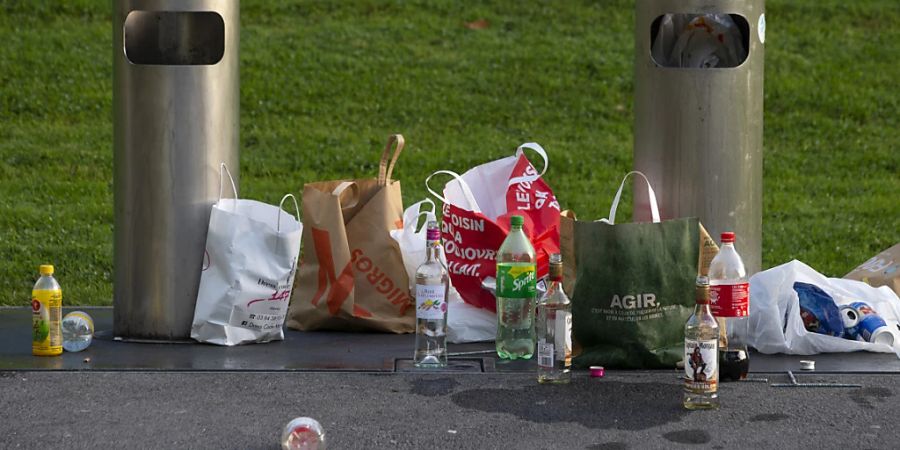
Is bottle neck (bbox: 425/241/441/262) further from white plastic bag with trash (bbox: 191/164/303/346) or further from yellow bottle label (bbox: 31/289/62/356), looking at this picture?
yellow bottle label (bbox: 31/289/62/356)

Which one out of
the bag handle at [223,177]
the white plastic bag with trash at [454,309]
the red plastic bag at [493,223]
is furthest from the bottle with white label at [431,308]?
the bag handle at [223,177]

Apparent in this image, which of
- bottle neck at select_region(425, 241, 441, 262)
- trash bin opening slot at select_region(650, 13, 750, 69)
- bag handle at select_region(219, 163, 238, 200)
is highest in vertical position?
trash bin opening slot at select_region(650, 13, 750, 69)

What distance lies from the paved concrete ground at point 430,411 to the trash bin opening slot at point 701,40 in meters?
1.33

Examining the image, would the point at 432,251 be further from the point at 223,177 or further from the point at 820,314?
the point at 820,314

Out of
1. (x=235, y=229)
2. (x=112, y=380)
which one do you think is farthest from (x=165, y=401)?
(x=235, y=229)

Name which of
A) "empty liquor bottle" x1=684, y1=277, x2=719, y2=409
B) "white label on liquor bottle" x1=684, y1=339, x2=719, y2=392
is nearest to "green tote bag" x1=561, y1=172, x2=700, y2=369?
"empty liquor bottle" x1=684, y1=277, x2=719, y2=409

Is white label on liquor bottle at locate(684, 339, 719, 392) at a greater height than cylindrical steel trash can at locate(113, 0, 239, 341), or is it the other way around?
cylindrical steel trash can at locate(113, 0, 239, 341)

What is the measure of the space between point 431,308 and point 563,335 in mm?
470

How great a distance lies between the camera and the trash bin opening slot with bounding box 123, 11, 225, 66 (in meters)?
5.26

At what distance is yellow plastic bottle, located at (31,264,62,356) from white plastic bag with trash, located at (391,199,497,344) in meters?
1.27

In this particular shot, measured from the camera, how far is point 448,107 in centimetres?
966

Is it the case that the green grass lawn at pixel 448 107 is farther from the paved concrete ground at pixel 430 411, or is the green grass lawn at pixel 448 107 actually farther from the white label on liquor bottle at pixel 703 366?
the white label on liquor bottle at pixel 703 366

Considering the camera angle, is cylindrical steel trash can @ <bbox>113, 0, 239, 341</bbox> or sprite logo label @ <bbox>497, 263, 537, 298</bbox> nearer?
sprite logo label @ <bbox>497, 263, 537, 298</bbox>

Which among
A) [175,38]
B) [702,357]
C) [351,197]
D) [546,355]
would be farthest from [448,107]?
[702,357]
